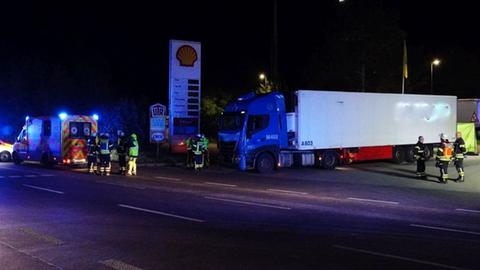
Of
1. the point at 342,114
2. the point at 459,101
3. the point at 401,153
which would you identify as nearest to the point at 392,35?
the point at 459,101

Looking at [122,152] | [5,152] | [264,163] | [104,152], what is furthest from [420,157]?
[5,152]

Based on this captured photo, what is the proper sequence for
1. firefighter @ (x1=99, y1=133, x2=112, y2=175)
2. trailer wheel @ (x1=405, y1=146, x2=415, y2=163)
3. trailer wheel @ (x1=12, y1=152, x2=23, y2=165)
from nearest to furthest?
firefighter @ (x1=99, y1=133, x2=112, y2=175) < trailer wheel @ (x1=12, y1=152, x2=23, y2=165) < trailer wheel @ (x1=405, y1=146, x2=415, y2=163)

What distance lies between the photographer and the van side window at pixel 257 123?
917 inches

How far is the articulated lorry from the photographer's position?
925 inches

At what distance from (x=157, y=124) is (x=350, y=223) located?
1856 cm

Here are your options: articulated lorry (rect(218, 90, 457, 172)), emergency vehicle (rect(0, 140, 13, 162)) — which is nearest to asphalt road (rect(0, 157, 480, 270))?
articulated lorry (rect(218, 90, 457, 172))

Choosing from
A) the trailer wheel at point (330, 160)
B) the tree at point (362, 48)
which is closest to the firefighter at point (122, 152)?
the trailer wheel at point (330, 160)

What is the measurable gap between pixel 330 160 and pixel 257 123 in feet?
14.2

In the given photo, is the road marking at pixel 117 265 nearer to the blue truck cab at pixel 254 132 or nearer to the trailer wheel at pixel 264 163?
the blue truck cab at pixel 254 132

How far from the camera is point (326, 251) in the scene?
8.33 metres

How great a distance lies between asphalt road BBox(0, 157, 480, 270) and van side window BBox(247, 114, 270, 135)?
453 centimetres

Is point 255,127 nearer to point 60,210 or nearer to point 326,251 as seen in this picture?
point 60,210

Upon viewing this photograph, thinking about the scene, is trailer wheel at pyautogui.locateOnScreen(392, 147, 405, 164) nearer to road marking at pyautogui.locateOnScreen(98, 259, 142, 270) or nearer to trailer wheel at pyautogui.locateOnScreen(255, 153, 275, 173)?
trailer wheel at pyautogui.locateOnScreen(255, 153, 275, 173)

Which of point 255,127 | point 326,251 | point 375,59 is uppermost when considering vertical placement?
point 375,59
